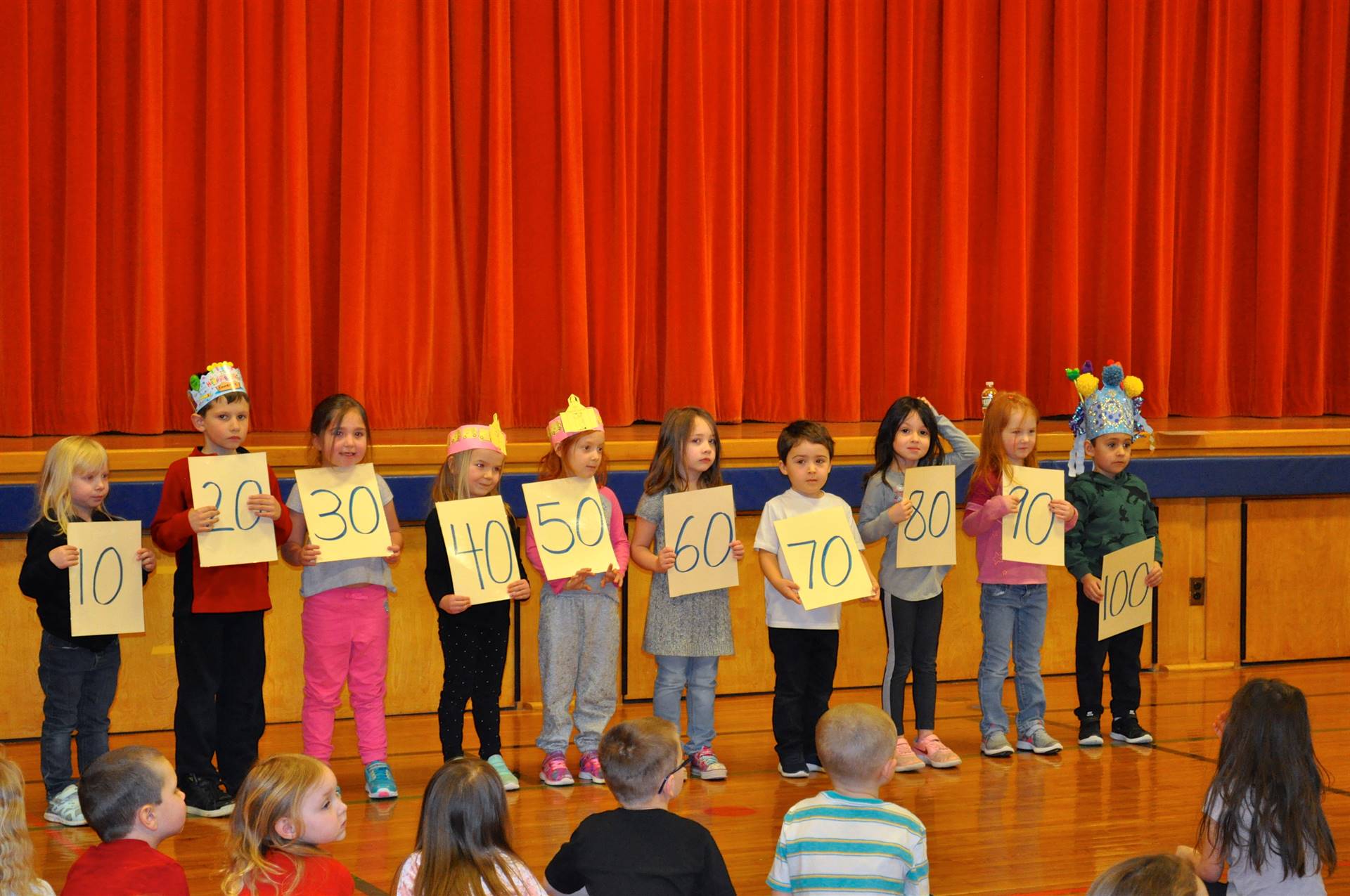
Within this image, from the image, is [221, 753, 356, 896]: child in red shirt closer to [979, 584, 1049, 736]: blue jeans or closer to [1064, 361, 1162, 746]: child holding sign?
[979, 584, 1049, 736]: blue jeans

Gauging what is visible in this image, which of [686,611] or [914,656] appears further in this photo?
[914,656]

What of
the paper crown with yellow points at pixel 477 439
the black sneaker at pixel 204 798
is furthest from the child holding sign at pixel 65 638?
the paper crown with yellow points at pixel 477 439

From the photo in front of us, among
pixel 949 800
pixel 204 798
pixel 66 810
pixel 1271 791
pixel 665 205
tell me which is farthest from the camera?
pixel 665 205

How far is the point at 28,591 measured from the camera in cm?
442

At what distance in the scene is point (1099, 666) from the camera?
5508mm

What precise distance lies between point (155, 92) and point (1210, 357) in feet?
19.5

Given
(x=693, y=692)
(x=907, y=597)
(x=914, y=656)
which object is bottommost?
(x=693, y=692)

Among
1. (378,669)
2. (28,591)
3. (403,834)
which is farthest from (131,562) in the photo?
(403,834)

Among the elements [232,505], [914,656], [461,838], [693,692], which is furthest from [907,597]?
[461,838]

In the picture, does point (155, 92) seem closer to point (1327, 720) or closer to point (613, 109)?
point (613, 109)

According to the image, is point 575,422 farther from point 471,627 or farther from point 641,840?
point 641,840

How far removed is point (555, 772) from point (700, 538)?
918mm

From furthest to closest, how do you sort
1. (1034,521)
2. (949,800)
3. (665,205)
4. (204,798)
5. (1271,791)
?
(665,205) < (1034,521) < (949,800) < (204,798) < (1271,791)

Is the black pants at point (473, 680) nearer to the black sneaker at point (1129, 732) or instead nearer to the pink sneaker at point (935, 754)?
the pink sneaker at point (935, 754)
